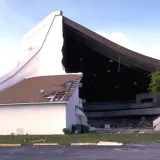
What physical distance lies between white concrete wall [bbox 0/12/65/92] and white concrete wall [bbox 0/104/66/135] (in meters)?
5.46

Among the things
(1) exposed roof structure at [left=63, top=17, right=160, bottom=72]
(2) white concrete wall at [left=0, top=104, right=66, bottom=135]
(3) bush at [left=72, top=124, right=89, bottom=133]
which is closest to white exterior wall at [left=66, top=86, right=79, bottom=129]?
(3) bush at [left=72, top=124, right=89, bottom=133]

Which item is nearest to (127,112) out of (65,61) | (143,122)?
(143,122)

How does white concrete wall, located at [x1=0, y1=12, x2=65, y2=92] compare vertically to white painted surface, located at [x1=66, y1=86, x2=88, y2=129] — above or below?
above

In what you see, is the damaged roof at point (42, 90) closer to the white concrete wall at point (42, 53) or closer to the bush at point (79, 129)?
the white concrete wall at point (42, 53)

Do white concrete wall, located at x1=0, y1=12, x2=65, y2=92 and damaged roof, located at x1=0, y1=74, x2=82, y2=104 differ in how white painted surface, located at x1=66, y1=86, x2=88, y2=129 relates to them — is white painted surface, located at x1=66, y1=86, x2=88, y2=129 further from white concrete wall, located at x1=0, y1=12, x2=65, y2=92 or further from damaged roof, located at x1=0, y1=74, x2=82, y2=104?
white concrete wall, located at x1=0, y1=12, x2=65, y2=92

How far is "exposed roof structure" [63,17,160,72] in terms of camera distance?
131 feet

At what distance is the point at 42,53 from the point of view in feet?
124

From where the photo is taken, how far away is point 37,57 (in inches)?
1465

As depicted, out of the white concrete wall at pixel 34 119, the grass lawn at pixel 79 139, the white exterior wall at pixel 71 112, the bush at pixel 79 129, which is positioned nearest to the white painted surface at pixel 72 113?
the white exterior wall at pixel 71 112

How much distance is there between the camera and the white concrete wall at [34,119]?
1032 inches

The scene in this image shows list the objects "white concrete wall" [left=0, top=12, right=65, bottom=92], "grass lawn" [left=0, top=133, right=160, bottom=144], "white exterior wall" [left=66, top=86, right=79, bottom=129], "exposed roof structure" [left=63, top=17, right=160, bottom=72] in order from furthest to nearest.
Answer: "exposed roof structure" [left=63, top=17, right=160, bottom=72] → "white concrete wall" [left=0, top=12, right=65, bottom=92] → "white exterior wall" [left=66, top=86, right=79, bottom=129] → "grass lawn" [left=0, top=133, right=160, bottom=144]

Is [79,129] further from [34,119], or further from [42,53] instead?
[42,53]

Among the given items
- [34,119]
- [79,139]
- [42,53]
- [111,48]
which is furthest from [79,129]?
[111,48]

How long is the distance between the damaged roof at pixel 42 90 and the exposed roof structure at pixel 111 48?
9.00 m
